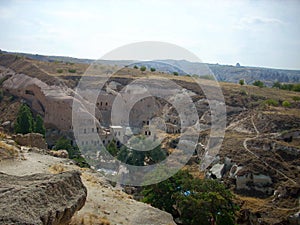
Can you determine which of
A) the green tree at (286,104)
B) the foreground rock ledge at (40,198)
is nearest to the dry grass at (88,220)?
the foreground rock ledge at (40,198)

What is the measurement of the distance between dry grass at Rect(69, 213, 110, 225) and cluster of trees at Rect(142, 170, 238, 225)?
21.8 feet

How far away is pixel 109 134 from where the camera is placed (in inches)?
1325

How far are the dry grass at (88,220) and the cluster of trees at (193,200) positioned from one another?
21.8ft

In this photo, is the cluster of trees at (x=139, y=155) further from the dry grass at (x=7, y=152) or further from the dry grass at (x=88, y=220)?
the dry grass at (x=88, y=220)

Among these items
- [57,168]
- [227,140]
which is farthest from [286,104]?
[57,168]

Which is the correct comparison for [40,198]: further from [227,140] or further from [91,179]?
[227,140]

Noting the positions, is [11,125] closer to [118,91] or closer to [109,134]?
[109,134]

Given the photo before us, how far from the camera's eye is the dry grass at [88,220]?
329 inches

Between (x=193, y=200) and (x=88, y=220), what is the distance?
292 inches

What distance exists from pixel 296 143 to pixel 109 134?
57.0 feet

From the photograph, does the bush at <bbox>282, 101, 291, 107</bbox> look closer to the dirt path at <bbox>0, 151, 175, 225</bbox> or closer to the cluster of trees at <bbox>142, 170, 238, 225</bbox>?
the cluster of trees at <bbox>142, 170, 238, 225</bbox>

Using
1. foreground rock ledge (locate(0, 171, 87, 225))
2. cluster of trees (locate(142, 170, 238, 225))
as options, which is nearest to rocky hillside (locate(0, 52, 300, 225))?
foreground rock ledge (locate(0, 171, 87, 225))

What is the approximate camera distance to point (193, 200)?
15.0 meters

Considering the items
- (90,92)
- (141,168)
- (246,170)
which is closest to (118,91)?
(90,92)
